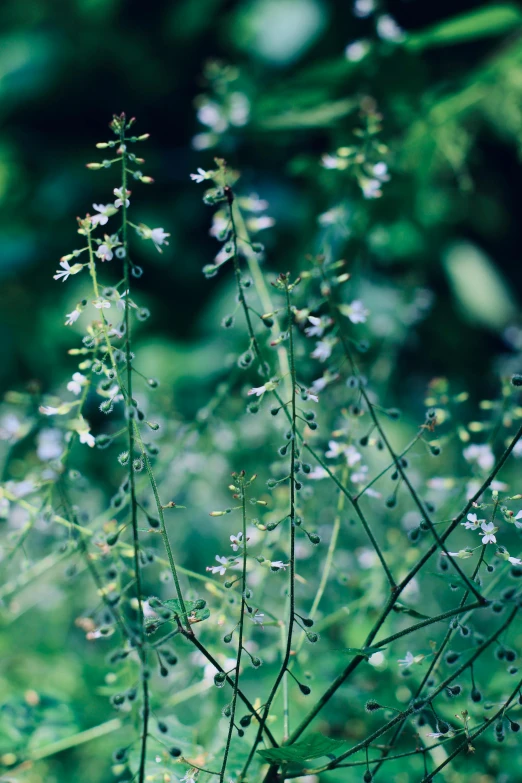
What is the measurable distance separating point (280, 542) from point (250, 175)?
4.28 feet

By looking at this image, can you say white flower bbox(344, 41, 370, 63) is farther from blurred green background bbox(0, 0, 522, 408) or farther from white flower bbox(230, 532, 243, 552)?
white flower bbox(230, 532, 243, 552)

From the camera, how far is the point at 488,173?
2.14 metres

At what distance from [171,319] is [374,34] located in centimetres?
106

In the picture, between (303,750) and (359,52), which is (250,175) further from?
(303,750)

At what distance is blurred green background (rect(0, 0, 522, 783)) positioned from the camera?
58.8 inches

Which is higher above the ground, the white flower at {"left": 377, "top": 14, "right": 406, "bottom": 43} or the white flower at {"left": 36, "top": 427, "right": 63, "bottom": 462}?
the white flower at {"left": 377, "top": 14, "right": 406, "bottom": 43}

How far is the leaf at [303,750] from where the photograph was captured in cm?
65

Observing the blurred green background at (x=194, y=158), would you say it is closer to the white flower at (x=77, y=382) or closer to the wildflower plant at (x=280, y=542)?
the wildflower plant at (x=280, y=542)

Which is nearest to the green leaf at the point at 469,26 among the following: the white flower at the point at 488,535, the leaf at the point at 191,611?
the white flower at the point at 488,535

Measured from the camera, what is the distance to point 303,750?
0.65m

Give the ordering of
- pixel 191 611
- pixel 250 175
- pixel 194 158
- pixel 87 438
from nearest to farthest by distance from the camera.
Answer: pixel 191 611 < pixel 87 438 < pixel 250 175 < pixel 194 158

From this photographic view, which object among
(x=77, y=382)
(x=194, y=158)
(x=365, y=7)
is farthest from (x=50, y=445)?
(x=194, y=158)

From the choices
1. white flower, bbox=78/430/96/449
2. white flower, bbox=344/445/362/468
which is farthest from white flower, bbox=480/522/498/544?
white flower, bbox=78/430/96/449

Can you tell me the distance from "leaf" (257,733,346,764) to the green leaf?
1.34m
